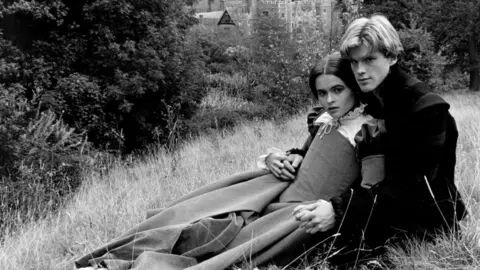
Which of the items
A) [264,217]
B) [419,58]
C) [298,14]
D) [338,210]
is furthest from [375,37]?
[298,14]

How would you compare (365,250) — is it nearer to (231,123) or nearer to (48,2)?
(48,2)

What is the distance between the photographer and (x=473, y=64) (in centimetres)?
2439

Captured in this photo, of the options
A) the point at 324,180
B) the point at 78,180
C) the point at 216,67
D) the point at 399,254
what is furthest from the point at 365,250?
the point at 216,67

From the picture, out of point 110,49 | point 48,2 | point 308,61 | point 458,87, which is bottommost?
point 458,87

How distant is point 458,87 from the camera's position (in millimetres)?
26438

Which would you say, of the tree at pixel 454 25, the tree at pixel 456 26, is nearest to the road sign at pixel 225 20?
the tree at pixel 454 25

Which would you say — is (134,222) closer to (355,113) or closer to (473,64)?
(355,113)

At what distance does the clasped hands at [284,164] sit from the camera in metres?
2.74

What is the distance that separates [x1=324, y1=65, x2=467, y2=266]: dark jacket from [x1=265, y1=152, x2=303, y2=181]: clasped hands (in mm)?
548

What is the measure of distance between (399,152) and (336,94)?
1.65 ft

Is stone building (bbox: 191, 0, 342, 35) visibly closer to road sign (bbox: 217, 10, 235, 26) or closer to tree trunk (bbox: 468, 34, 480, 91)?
road sign (bbox: 217, 10, 235, 26)

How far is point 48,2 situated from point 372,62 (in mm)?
7568

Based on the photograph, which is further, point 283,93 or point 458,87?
point 458,87

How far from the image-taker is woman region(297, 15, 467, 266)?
206 cm
